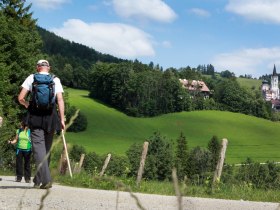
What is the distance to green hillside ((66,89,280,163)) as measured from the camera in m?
102

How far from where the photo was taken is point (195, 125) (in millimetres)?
119000

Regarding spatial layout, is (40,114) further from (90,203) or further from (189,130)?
(189,130)

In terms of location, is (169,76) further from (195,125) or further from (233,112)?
(195,125)

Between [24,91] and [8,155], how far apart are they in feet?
42.8

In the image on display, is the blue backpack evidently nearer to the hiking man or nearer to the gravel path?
the hiking man

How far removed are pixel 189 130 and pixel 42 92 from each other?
109 metres

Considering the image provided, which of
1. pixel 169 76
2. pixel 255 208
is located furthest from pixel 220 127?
pixel 255 208

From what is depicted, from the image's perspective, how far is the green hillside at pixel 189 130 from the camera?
101500mm

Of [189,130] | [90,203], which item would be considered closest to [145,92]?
[189,130]

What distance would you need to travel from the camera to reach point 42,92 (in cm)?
706

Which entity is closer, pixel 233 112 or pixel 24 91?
pixel 24 91

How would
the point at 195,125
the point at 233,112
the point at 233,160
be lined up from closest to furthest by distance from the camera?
the point at 233,160 < the point at 195,125 < the point at 233,112

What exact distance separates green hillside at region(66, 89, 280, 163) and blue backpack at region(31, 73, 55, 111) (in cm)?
8460

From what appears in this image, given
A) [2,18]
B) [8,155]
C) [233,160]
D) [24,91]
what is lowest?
[233,160]
